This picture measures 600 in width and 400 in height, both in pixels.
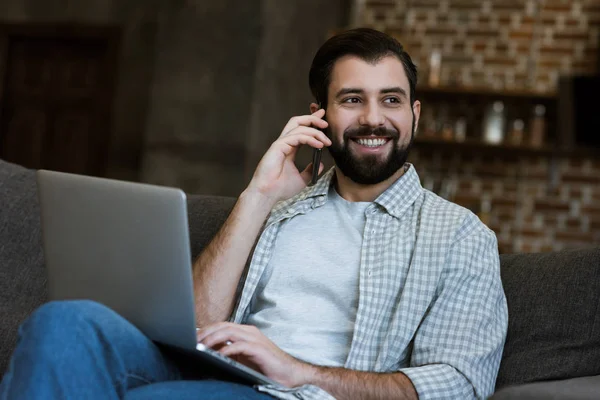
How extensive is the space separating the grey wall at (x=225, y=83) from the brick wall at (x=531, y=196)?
1.10 metres

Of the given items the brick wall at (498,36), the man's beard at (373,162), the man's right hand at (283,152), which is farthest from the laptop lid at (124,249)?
the brick wall at (498,36)

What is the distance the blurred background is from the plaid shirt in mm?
3869

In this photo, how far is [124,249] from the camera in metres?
1.58

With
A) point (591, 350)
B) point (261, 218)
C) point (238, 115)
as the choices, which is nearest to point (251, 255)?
point (261, 218)

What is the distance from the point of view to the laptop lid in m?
1.53

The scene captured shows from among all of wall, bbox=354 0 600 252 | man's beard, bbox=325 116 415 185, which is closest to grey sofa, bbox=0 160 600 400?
man's beard, bbox=325 116 415 185

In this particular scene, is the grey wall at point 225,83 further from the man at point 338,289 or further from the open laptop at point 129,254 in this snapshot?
the open laptop at point 129,254

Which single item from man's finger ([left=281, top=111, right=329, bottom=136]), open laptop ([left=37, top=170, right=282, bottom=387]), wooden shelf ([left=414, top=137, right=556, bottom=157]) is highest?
wooden shelf ([left=414, top=137, right=556, bottom=157])

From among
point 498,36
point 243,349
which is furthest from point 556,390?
point 498,36

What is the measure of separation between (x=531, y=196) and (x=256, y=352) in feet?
15.0

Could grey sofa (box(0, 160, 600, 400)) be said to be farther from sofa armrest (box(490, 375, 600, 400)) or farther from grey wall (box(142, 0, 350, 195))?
grey wall (box(142, 0, 350, 195))

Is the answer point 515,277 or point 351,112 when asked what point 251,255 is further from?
point 515,277

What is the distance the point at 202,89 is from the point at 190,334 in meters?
4.67

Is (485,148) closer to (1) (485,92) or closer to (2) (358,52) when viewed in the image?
(1) (485,92)
